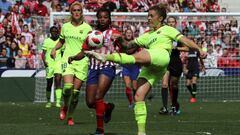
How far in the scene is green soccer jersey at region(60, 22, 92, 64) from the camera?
650 inches

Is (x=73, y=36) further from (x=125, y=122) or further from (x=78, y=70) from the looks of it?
(x=125, y=122)

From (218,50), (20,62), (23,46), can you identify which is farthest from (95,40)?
(23,46)

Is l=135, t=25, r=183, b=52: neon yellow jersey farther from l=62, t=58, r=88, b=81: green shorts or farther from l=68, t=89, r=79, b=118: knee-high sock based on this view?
l=62, t=58, r=88, b=81: green shorts

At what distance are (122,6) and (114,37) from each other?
19.7m

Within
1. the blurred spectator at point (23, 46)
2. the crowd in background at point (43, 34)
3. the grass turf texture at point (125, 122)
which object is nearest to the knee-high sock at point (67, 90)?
the grass turf texture at point (125, 122)

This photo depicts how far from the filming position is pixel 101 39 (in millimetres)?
12570

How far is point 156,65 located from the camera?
12102 millimetres

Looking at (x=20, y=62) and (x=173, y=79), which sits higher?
(x=173, y=79)

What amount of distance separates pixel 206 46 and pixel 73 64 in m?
13.2

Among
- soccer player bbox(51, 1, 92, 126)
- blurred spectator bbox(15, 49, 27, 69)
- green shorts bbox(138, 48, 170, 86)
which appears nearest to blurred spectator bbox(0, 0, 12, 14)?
blurred spectator bbox(15, 49, 27, 69)

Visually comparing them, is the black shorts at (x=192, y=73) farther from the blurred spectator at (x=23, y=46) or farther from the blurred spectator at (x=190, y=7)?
the blurred spectator at (x=190, y=7)

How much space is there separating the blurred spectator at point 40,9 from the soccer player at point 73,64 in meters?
15.1

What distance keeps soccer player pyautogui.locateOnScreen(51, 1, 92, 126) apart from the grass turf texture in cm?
46

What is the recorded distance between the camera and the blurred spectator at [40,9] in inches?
1257
